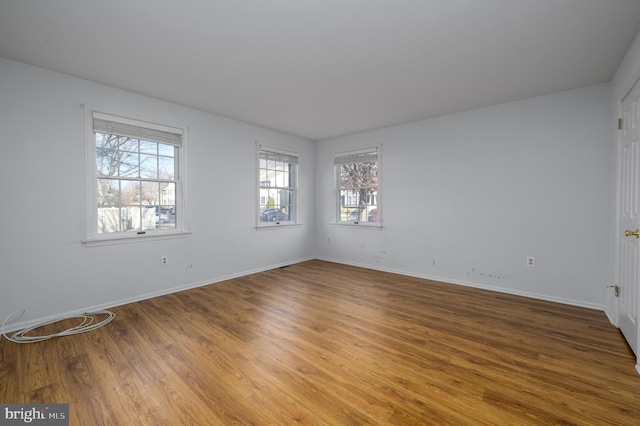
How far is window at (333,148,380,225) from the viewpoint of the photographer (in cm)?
532

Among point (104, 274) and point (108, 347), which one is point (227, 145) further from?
point (108, 347)

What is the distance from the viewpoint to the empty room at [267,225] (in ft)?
6.32

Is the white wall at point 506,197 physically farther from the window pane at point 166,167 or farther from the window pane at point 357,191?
the window pane at point 166,167

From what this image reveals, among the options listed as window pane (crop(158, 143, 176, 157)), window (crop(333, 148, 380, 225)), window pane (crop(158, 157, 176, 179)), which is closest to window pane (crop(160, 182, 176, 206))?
window pane (crop(158, 157, 176, 179))

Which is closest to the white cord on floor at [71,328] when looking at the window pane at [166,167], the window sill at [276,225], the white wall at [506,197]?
the window pane at [166,167]

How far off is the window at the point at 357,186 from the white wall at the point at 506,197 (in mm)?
249

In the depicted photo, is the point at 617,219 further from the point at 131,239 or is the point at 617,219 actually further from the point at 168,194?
the point at 131,239

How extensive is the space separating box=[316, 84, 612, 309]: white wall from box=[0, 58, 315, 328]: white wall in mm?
2958

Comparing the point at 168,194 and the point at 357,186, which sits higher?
the point at 357,186

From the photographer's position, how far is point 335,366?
7.00 feet

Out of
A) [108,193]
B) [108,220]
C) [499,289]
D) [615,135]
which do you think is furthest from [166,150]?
[615,135]

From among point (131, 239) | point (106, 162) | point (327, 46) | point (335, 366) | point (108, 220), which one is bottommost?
point (335, 366)

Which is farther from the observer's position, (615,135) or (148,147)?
(148,147)

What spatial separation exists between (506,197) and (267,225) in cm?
382
